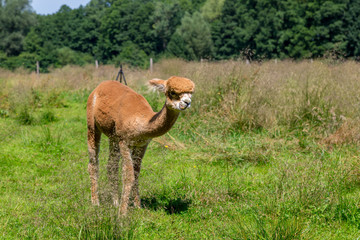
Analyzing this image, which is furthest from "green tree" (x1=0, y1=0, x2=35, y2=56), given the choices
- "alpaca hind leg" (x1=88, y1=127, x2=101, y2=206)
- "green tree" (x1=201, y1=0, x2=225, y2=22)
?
"alpaca hind leg" (x1=88, y1=127, x2=101, y2=206)

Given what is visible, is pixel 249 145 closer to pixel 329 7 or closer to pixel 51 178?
pixel 51 178

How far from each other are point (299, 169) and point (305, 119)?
2830 millimetres

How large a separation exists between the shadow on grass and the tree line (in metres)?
16.6

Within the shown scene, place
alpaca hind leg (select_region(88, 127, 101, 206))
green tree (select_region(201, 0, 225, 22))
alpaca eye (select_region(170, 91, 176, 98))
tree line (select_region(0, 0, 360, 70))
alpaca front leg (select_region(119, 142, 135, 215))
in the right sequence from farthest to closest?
1. green tree (select_region(201, 0, 225, 22))
2. tree line (select_region(0, 0, 360, 70))
3. alpaca hind leg (select_region(88, 127, 101, 206))
4. alpaca front leg (select_region(119, 142, 135, 215))
5. alpaca eye (select_region(170, 91, 176, 98))

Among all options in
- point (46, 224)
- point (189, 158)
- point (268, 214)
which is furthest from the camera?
point (189, 158)

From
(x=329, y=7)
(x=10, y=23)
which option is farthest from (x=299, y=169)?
(x=10, y=23)

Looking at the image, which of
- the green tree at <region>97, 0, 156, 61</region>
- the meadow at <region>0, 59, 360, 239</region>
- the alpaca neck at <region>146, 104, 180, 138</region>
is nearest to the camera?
the alpaca neck at <region>146, 104, 180, 138</region>

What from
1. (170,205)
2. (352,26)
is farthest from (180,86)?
(352,26)

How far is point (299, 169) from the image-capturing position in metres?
4.84

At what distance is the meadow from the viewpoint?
3672mm

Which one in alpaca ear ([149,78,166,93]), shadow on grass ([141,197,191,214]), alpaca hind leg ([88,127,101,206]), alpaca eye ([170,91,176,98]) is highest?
alpaca ear ([149,78,166,93])

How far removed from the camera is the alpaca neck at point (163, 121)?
11.4 feet

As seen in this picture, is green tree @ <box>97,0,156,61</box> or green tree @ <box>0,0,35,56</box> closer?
green tree @ <box>0,0,35,56</box>

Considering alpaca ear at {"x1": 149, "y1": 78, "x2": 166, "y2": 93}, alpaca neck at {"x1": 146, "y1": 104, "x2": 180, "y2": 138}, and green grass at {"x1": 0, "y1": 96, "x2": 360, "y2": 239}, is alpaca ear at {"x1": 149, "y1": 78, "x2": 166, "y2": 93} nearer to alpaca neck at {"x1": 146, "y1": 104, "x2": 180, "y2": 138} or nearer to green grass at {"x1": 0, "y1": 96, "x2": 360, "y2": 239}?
alpaca neck at {"x1": 146, "y1": 104, "x2": 180, "y2": 138}
